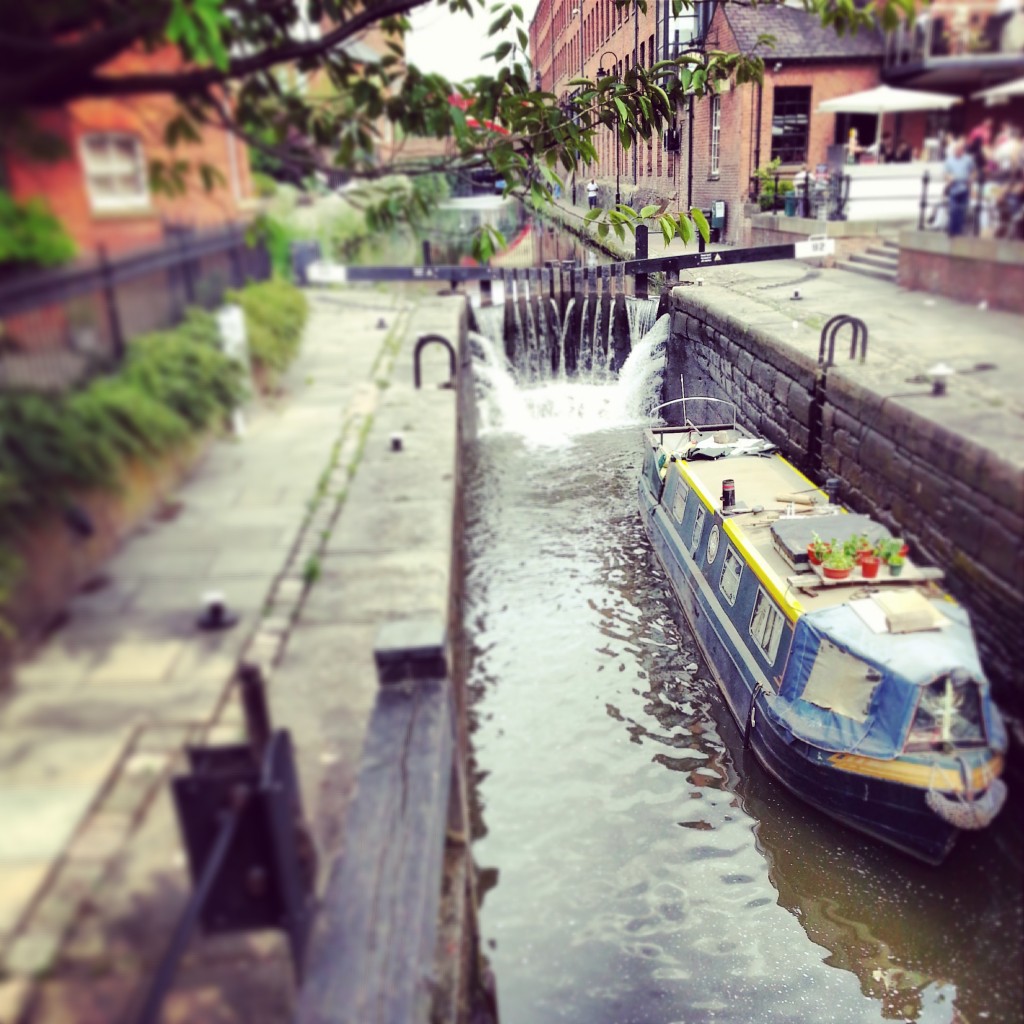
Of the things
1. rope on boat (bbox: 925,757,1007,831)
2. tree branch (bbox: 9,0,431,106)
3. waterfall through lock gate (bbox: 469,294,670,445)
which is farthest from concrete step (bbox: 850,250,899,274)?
tree branch (bbox: 9,0,431,106)

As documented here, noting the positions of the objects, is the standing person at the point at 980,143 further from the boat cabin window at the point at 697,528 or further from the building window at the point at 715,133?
the boat cabin window at the point at 697,528

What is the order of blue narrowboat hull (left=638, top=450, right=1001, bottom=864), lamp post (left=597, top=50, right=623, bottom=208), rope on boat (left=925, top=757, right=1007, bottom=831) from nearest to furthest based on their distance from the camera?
1. lamp post (left=597, top=50, right=623, bottom=208)
2. rope on boat (left=925, top=757, right=1007, bottom=831)
3. blue narrowboat hull (left=638, top=450, right=1001, bottom=864)

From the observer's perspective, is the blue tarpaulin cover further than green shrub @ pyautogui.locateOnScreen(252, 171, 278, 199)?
Yes

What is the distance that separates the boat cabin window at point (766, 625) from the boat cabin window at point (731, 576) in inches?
21.3

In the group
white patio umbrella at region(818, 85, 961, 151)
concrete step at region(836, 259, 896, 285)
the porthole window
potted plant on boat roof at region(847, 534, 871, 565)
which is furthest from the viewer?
concrete step at region(836, 259, 896, 285)

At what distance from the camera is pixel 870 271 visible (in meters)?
12.1

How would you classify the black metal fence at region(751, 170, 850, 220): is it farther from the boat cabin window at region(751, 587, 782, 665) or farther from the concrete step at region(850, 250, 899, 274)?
the concrete step at region(850, 250, 899, 274)

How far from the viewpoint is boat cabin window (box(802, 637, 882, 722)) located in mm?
6863

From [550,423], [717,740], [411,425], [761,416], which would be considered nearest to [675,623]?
[717,740]

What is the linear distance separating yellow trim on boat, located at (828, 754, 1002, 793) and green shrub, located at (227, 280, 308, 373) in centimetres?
602

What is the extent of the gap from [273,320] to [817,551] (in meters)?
6.46

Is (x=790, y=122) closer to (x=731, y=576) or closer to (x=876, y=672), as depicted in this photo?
(x=876, y=672)

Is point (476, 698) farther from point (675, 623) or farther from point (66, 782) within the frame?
point (66, 782)

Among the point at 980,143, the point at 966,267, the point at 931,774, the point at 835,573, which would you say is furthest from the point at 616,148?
the point at 966,267
